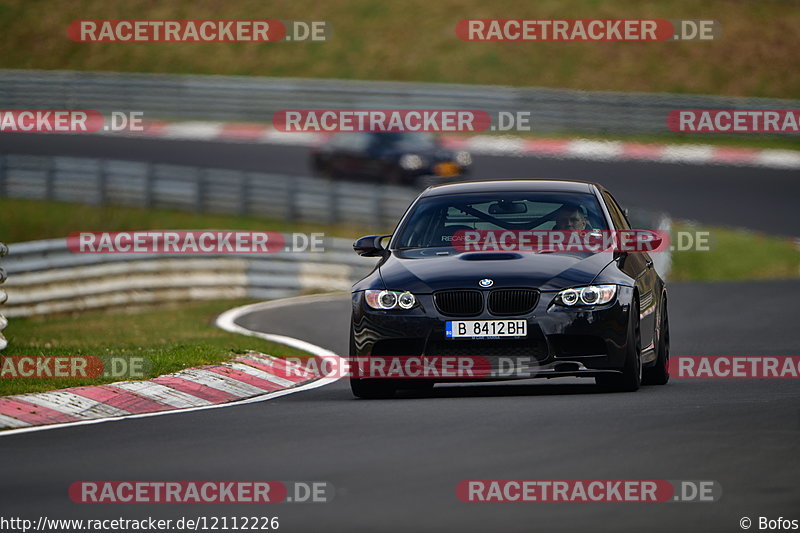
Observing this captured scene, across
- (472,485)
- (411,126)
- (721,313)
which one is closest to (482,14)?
(411,126)

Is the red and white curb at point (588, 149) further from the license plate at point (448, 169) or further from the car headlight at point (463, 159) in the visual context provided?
the license plate at point (448, 169)

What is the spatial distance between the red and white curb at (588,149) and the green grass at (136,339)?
1543 cm

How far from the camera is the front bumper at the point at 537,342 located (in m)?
10.4

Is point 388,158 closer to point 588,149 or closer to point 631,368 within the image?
point 588,149

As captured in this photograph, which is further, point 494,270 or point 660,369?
point 660,369

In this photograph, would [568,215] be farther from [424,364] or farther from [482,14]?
[482,14]

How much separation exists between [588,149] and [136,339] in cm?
2185

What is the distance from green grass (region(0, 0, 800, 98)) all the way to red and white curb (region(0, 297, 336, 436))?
3097 centimetres

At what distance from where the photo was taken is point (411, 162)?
111ft

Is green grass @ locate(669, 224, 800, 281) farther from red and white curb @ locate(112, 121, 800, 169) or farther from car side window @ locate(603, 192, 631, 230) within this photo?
car side window @ locate(603, 192, 631, 230)

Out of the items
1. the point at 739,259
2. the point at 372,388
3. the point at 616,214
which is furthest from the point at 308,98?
the point at 372,388

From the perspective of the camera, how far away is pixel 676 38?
44.8 metres

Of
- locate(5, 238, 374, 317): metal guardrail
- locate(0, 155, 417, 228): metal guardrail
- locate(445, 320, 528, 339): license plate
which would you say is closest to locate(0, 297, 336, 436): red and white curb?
locate(445, 320, 528, 339): license plate

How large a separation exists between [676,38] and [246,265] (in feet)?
80.2
